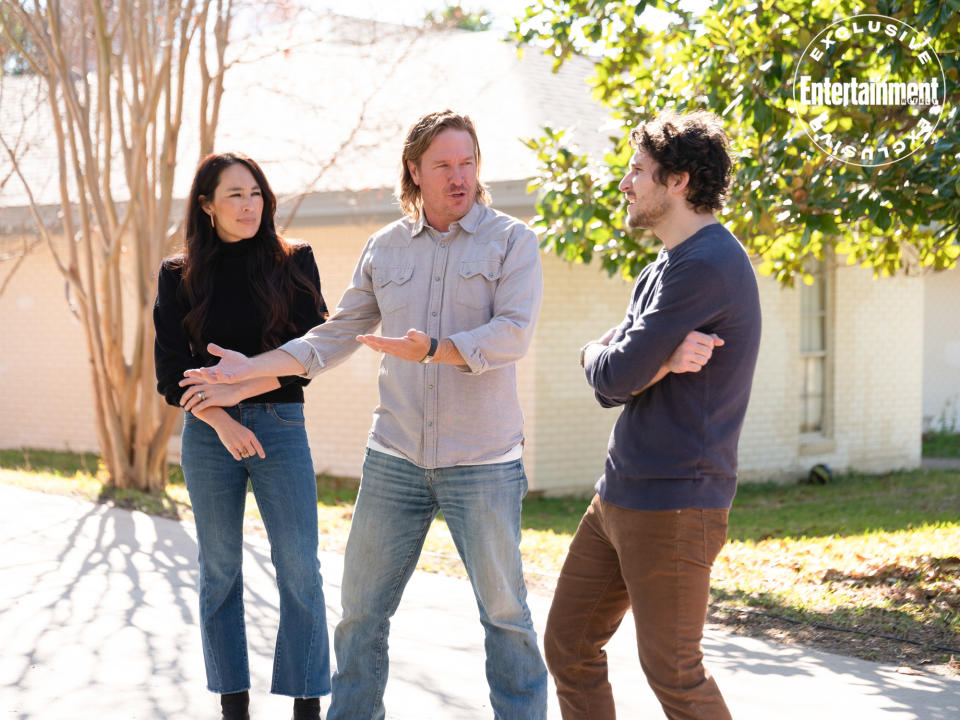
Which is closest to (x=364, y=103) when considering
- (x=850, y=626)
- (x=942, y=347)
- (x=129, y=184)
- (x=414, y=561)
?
(x=129, y=184)

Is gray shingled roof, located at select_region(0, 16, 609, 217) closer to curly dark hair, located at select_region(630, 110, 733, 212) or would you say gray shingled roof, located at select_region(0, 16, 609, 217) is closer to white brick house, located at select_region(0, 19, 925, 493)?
white brick house, located at select_region(0, 19, 925, 493)

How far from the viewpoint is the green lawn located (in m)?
5.55

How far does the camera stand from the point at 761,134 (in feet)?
20.9

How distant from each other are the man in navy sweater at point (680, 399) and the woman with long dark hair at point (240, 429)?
127 centimetres

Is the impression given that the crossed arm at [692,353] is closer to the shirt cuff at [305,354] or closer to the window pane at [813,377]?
the shirt cuff at [305,354]

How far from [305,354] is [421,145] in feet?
2.58

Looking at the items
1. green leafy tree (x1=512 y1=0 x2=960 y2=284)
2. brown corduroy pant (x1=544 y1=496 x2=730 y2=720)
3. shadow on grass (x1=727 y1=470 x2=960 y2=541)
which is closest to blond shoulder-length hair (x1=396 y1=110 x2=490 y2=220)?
brown corduroy pant (x1=544 y1=496 x2=730 y2=720)

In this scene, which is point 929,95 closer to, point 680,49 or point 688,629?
point 680,49

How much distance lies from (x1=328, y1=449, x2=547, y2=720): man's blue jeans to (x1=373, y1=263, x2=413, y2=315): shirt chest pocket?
0.47 meters

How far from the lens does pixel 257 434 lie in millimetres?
3877

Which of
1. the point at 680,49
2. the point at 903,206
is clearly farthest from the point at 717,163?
the point at 680,49

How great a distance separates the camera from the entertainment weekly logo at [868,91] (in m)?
6.11

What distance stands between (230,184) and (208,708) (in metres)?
2.01

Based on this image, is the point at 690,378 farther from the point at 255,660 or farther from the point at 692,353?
the point at 255,660
